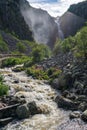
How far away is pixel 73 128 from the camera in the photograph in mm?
40469

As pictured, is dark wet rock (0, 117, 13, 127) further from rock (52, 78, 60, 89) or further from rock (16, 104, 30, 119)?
rock (52, 78, 60, 89)

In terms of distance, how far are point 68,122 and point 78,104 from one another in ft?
23.5

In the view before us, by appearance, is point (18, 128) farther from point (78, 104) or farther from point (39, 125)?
point (78, 104)

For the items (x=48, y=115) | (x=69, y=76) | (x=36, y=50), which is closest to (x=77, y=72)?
(x=69, y=76)

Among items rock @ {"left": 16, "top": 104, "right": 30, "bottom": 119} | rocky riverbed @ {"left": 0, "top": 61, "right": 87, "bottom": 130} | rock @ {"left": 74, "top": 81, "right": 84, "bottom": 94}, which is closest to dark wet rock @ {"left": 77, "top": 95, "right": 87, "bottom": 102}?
rocky riverbed @ {"left": 0, "top": 61, "right": 87, "bottom": 130}

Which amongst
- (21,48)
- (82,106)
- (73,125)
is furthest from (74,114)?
(21,48)

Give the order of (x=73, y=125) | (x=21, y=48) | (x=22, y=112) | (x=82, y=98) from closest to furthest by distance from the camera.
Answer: (x=73, y=125) < (x=22, y=112) < (x=82, y=98) < (x=21, y=48)

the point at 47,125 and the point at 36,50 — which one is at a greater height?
the point at 47,125

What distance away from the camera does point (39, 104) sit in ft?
162

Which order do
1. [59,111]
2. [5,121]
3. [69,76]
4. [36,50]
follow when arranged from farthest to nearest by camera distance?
1. [36,50]
2. [69,76]
3. [59,111]
4. [5,121]

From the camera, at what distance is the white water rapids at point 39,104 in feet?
139

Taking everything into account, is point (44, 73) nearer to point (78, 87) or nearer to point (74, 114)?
point (78, 87)

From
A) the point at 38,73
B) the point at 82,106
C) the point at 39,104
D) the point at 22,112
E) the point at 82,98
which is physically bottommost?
the point at 38,73

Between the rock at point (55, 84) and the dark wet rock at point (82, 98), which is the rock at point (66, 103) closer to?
the dark wet rock at point (82, 98)
